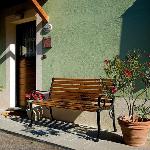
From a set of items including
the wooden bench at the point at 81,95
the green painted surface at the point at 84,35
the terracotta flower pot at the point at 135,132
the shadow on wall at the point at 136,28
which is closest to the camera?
the terracotta flower pot at the point at 135,132

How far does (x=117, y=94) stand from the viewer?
Answer: 22.1 ft

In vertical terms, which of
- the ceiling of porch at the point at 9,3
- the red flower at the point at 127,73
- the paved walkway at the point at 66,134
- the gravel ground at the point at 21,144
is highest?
the ceiling of porch at the point at 9,3

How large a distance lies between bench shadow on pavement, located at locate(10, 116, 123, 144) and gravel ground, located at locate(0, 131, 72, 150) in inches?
11.3

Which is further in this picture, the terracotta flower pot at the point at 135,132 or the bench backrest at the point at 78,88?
the bench backrest at the point at 78,88

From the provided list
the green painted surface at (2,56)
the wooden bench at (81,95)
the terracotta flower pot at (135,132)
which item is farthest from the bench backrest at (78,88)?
the green painted surface at (2,56)

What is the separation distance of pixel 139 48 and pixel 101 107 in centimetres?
130

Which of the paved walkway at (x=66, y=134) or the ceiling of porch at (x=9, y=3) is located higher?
the ceiling of porch at (x=9, y=3)

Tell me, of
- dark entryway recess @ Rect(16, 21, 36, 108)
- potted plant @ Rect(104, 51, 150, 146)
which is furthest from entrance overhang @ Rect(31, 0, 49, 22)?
potted plant @ Rect(104, 51, 150, 146)

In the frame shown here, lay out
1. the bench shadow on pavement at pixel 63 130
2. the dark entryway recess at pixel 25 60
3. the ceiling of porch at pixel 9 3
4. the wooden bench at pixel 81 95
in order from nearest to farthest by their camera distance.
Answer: the bench shadow on pavement at pixel 63 130
the wooden bench at pixel 81 95
the ceiling of porch at pixel 9 3
the dark entryway recess at pixel 25 60

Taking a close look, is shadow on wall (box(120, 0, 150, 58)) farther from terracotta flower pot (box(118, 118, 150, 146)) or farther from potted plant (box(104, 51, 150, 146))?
terracotta flower pot (box(118, 118, 150, 146))

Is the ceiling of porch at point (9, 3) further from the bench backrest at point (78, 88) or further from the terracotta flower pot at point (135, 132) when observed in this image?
the terracotta flower pot at point (135, 132)

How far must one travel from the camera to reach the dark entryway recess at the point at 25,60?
934 cm

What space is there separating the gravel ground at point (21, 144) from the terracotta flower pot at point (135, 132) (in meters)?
1.06

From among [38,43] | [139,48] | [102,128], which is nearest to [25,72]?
[38,43]
